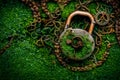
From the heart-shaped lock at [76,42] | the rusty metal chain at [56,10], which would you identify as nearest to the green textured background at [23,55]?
the rusty metal chain at [56,10]

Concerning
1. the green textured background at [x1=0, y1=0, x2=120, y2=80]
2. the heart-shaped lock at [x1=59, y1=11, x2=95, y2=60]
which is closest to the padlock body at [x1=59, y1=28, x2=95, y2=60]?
the heart-shaped lock at [x1=59, y1=11, x2=95, y2=60]

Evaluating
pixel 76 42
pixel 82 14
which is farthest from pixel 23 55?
pixel 82 14

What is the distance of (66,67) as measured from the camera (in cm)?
374

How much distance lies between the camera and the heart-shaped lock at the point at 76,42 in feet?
11.9

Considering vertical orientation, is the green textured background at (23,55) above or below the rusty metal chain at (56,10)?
below

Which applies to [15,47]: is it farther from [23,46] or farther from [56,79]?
[56,79]

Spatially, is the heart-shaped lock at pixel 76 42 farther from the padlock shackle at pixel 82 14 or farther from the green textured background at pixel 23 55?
the green textured background at pixel 23 55

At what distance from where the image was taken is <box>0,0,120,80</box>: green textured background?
365 cm

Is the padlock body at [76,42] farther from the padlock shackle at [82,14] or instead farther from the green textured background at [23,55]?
the green textured background at [23,55]

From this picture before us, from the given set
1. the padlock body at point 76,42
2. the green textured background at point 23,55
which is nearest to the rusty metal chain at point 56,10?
the green textured background at point 23,55

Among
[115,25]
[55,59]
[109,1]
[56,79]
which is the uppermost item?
[109,1]

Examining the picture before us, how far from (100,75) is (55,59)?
551 mm

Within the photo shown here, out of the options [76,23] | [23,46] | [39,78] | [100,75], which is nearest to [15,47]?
[23,46]

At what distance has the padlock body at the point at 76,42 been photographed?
11.9ft
